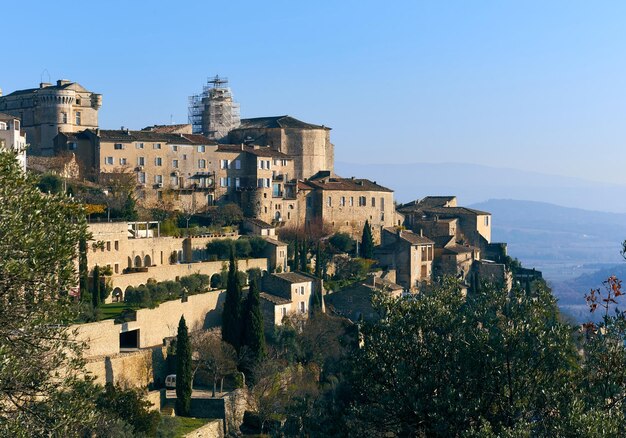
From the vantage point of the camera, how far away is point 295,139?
71.6m

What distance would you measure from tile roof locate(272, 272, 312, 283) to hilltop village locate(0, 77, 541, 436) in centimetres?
8

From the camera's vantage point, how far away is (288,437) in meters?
21.7

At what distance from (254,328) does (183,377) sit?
5.88 metres

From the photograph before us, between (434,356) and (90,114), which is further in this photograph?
(90,114)

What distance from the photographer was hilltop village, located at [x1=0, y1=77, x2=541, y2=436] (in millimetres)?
40906

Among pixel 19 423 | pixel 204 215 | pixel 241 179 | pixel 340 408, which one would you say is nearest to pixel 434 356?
pixel 340 408

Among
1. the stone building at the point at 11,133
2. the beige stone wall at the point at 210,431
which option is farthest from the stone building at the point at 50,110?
the beige stone wall at the point at 210,431

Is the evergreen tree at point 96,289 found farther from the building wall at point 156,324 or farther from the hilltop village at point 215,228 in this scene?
the building wall at point 156,324

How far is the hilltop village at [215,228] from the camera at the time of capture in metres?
40.9

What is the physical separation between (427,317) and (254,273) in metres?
29.9

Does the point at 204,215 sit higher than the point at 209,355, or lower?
higher

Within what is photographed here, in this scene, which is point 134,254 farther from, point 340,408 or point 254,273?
point 340,408

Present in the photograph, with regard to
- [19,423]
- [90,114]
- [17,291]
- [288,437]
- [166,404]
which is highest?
A: [90,114]

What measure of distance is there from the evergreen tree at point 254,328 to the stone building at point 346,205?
2142 cm
